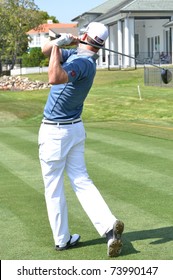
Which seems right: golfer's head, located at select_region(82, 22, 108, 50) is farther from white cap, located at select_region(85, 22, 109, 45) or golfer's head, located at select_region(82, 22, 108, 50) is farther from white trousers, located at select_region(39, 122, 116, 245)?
white trousers, located at select_region(39, 122, 116, 245)

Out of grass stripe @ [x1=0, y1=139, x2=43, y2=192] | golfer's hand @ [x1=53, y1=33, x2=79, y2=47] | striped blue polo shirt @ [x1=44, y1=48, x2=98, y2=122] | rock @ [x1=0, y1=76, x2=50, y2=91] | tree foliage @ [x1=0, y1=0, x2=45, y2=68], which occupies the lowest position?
rock @ [x1=0, y1=76, x2=50, y2=91]

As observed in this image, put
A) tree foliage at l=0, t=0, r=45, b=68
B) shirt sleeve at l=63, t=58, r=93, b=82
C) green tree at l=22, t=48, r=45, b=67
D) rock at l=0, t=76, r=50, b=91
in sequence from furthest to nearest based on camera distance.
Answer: green tree at l=22, t=48, r=45, b=67
tree foliage at l=0, t=0, r=45, b=68
rock at l=0, t=76, r=50, b=91
shirt sleeve at l=63, t=58, r=93, b=82

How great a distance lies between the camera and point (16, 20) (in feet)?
237

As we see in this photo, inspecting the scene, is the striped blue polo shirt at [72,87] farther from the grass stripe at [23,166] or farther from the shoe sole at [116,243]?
the grass stripe at [23,166]

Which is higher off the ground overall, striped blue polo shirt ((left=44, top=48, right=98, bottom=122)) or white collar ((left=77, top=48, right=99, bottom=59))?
white collar ((left=77, top=48, right=99, bottom=59))

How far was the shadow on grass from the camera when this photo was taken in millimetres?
6473

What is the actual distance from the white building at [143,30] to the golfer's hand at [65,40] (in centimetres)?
4718

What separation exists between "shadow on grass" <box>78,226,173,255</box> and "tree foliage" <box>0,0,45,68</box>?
2634 inches

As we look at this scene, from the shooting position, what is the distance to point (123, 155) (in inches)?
515

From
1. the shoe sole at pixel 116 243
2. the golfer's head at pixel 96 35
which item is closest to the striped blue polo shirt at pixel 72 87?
the golfer's head at pixel 96 35

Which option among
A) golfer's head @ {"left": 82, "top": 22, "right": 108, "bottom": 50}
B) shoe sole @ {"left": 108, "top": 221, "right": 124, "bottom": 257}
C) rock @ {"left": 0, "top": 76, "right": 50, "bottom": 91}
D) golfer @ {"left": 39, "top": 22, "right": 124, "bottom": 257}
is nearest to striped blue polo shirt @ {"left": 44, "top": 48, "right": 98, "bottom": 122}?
golfer @ {"left": 39, "top": 22, "right": 124, "bottom": 257}

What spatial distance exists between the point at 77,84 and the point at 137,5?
52.3 m

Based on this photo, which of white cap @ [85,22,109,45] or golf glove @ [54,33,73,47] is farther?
white cap @ [85,22,109,45]

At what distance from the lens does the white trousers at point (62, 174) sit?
20.5 ft
